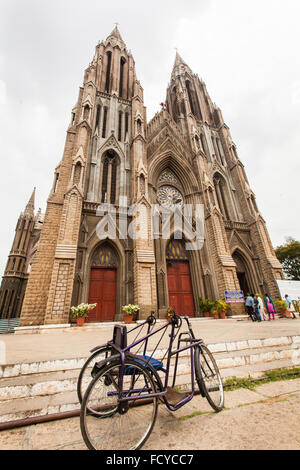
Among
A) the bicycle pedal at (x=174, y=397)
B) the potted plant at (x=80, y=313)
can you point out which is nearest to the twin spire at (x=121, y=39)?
the potted plant at (x=80, y=313)

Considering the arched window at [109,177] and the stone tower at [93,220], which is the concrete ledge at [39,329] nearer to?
the stone tower at [93,220]

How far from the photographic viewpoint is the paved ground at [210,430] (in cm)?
149

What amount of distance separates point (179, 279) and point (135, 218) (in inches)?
203

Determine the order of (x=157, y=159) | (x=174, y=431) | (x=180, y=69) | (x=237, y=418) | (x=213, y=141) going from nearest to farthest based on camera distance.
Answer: (x=174, y=431) < (x=237, y=418) < (x=157, y=159) < (x=213, y=141) < (x=180, y=69)

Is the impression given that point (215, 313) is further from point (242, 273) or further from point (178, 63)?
point (178, 63)

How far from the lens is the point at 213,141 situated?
779 inches

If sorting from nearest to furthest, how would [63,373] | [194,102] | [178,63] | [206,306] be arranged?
1. [63,373]
2. [206,306]
3. [194,102]
4. [178,63]

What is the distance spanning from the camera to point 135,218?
A: 457 inches

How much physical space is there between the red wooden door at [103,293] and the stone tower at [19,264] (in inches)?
628

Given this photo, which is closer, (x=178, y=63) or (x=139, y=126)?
(x=139, y=126)

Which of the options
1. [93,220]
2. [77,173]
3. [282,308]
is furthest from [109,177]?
[282,308]
